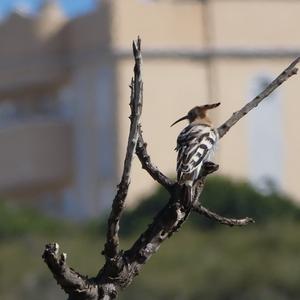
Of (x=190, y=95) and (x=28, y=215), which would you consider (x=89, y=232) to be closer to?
(x=28, y=215)

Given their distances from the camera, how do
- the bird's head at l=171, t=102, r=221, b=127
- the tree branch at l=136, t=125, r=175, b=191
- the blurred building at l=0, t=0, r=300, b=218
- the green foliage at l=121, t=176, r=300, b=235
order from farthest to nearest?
the blurred building at l=0, t=0, r=300, b=218 → the green foliage at l=121, t=176, r=300, b=235 → the bird's head at l=171, t=102, r=221, b=127 → the tree branch at l=136, t=125, r=175, b=191

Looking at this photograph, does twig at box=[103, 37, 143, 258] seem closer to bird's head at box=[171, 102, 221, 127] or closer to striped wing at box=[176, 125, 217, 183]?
striped wing at box=[176, 125, 217, 183]

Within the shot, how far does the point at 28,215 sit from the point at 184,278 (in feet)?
24.5

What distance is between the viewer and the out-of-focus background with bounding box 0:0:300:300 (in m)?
25.3

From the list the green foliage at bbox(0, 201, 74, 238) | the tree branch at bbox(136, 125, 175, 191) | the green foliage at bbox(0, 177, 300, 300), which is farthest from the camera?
the green foliage at bbox(0, 201, 74, 238)

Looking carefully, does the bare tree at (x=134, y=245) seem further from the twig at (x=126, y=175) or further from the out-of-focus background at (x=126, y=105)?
the out-of-focus background at (x=126, y=105)

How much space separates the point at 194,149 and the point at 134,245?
567mm

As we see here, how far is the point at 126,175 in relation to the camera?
2604 mm

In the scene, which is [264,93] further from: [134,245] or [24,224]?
[24,224]

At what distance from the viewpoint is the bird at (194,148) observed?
9.92ft

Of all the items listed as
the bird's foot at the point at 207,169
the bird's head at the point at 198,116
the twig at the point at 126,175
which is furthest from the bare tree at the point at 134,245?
the bird's head at the point at 198,116

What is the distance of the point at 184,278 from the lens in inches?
737

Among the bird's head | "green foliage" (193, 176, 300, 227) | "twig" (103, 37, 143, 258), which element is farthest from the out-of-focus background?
"twig" (103, 37, 143, 258)

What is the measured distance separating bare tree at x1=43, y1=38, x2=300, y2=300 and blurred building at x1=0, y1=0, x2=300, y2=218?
24092 millimetres
